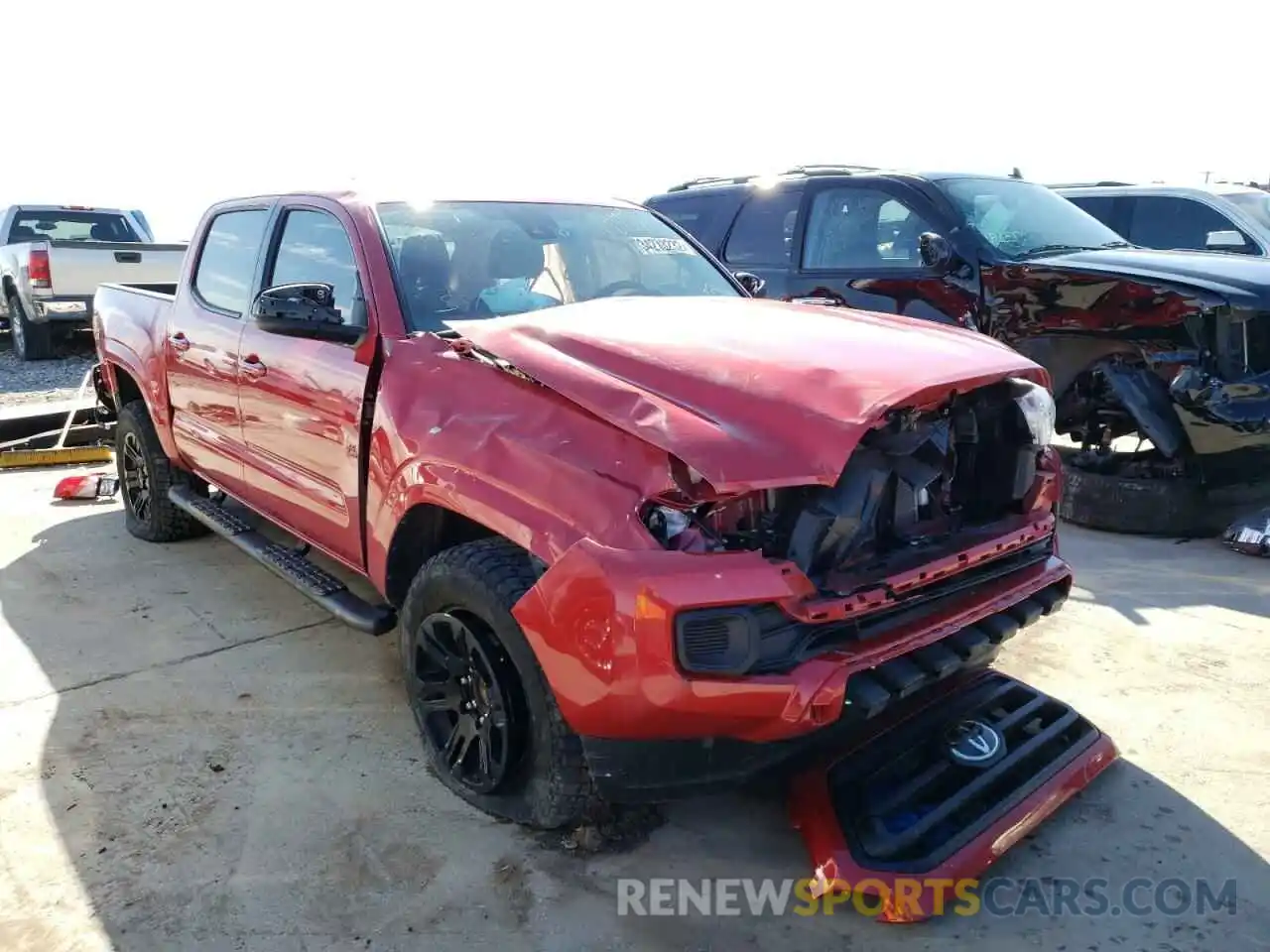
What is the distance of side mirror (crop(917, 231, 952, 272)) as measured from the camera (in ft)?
19.4

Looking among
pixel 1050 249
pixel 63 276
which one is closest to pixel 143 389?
pixel 1050 249

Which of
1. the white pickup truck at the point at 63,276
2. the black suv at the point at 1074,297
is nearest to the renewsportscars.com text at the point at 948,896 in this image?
the black suv at the point at 1074,297

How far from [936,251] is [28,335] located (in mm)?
10999

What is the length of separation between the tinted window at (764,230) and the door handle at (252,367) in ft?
13.0

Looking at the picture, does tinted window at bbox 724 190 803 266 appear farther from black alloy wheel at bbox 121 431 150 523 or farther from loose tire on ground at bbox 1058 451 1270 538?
black alloy wheel at bbox 121 431 150 523

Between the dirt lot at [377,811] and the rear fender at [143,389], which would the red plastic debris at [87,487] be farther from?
the dirt lot at [377,811]

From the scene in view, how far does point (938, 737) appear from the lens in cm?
293

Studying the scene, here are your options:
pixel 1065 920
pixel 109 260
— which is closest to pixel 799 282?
pixel 1065 920

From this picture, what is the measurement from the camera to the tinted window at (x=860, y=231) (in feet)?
21.1

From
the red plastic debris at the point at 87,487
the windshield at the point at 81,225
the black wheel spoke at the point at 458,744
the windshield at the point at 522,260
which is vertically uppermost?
the windshield at the point at 81,225

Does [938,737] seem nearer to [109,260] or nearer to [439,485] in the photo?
[439,485]

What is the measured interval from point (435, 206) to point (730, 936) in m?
2.65

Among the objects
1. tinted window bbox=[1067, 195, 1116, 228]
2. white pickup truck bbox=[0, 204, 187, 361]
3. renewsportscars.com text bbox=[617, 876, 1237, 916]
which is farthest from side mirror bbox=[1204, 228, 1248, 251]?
white pickup truck bbox=[0, 204, 187, 361]

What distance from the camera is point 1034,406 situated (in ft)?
9.86
